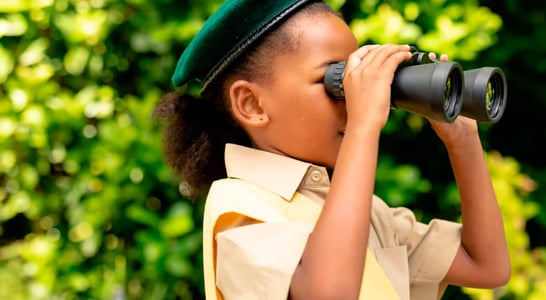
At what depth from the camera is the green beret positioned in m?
1.44

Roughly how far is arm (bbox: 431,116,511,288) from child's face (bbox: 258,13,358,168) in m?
0.29

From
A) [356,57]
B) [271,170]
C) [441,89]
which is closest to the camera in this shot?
[441,89]

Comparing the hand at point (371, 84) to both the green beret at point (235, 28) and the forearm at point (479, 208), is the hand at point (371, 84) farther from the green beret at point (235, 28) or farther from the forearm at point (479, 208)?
the forearm at point (479, 208)

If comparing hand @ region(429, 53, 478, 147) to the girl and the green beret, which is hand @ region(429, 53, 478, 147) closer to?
the girl

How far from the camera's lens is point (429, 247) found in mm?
1650

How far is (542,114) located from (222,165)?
2.37 metres

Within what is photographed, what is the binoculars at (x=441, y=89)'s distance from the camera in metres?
1.25

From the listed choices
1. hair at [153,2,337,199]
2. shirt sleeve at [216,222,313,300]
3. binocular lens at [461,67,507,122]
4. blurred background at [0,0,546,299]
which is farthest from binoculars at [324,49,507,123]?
blurred background at [0,0,546,299]

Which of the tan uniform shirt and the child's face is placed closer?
the tan uniform shirt

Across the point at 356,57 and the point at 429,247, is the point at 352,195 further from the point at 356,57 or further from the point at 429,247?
the point at 429,247

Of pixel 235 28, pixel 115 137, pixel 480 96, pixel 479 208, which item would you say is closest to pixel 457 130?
pixel 479 208

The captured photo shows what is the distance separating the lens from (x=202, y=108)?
1.69 meters

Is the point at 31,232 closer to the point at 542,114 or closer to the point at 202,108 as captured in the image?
the point at 202,108

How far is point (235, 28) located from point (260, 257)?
0.44 m
